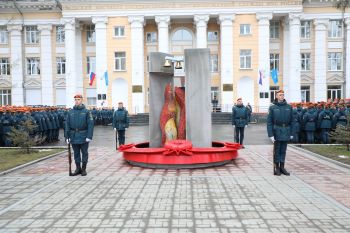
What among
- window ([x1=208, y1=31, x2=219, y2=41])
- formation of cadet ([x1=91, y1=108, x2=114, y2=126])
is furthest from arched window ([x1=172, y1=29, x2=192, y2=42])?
formation of cadet ([x1=91, y1=108, x2=114, y2=126])

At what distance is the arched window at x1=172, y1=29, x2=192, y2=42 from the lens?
42.3 meters

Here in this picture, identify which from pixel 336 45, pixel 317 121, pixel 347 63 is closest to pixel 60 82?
pixel 336 45

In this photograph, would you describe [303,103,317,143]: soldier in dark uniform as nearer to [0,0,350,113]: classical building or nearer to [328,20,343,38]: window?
[0,0,350,113]: classical building

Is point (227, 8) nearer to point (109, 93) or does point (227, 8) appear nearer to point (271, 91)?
point (271, 91)

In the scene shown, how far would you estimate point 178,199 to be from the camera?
6.98 metres

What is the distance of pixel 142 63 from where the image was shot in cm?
4016

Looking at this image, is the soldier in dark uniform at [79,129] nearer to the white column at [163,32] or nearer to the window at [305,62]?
the white column at [163,32]

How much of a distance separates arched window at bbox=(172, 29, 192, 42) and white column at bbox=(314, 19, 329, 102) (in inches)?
553

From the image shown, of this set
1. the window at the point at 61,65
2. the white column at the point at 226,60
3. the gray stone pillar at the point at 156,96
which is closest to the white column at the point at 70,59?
the window at the point at 61,65

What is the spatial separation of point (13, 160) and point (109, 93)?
94.1 ft

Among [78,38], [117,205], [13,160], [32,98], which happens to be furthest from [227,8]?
[117,205]

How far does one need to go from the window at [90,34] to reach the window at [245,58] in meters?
16.9

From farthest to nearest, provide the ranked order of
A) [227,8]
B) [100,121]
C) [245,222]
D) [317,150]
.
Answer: [227,8]
[100,121]
[317,150]
[245,222]

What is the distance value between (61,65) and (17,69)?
15.8ft
